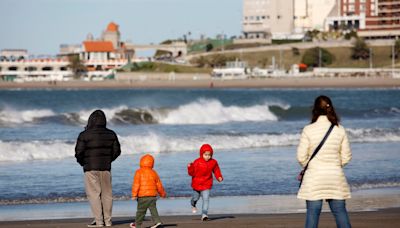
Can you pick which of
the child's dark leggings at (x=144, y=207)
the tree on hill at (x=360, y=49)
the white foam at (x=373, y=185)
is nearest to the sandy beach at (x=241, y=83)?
the tree on hill at (x=360, y=49)

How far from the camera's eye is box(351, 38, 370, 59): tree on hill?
13675 cm

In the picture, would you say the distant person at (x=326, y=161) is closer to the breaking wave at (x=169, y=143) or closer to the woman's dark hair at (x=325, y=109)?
the woman's dark hair at (x=325, y=109)

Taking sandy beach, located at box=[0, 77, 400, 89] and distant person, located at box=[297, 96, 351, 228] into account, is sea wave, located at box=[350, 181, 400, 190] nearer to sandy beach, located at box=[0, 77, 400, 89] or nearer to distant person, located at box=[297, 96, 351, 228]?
distant person, located at box=[297, 96, 351, 228]

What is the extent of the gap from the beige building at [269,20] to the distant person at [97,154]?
14633 centimetres

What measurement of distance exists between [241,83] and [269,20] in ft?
128

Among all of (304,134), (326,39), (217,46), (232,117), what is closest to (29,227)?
(304,134)

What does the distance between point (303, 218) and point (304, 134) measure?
346 centimetres

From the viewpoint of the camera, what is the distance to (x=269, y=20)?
161125 mm

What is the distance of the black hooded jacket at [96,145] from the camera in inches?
457

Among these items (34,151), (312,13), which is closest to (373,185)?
(34,151)

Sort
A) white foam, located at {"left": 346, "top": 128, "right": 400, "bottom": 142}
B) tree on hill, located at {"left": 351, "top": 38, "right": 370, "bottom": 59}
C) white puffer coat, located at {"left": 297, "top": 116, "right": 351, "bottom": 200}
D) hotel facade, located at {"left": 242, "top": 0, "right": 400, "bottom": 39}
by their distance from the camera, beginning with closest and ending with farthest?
white puffer coat, located at {"left": 297, "top": 116, "right": 351, "bottom": 200}
white foam, located at {"left": 346, "top": 128, "right": 400, "bottom": 142}
tree on hill, located at {"left": 351, "top": 38, "right": 370, "bottom": 59}
hotel facade, located at {"left": 242, "top": 0, "right": 400, "bottom": 39}

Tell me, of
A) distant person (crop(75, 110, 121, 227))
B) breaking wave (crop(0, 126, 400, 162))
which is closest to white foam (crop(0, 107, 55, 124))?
breaking wave (crop(0, 126, 400, 162))

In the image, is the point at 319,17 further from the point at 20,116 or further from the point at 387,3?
the point at 20,116

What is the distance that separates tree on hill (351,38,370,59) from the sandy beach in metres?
15.4
